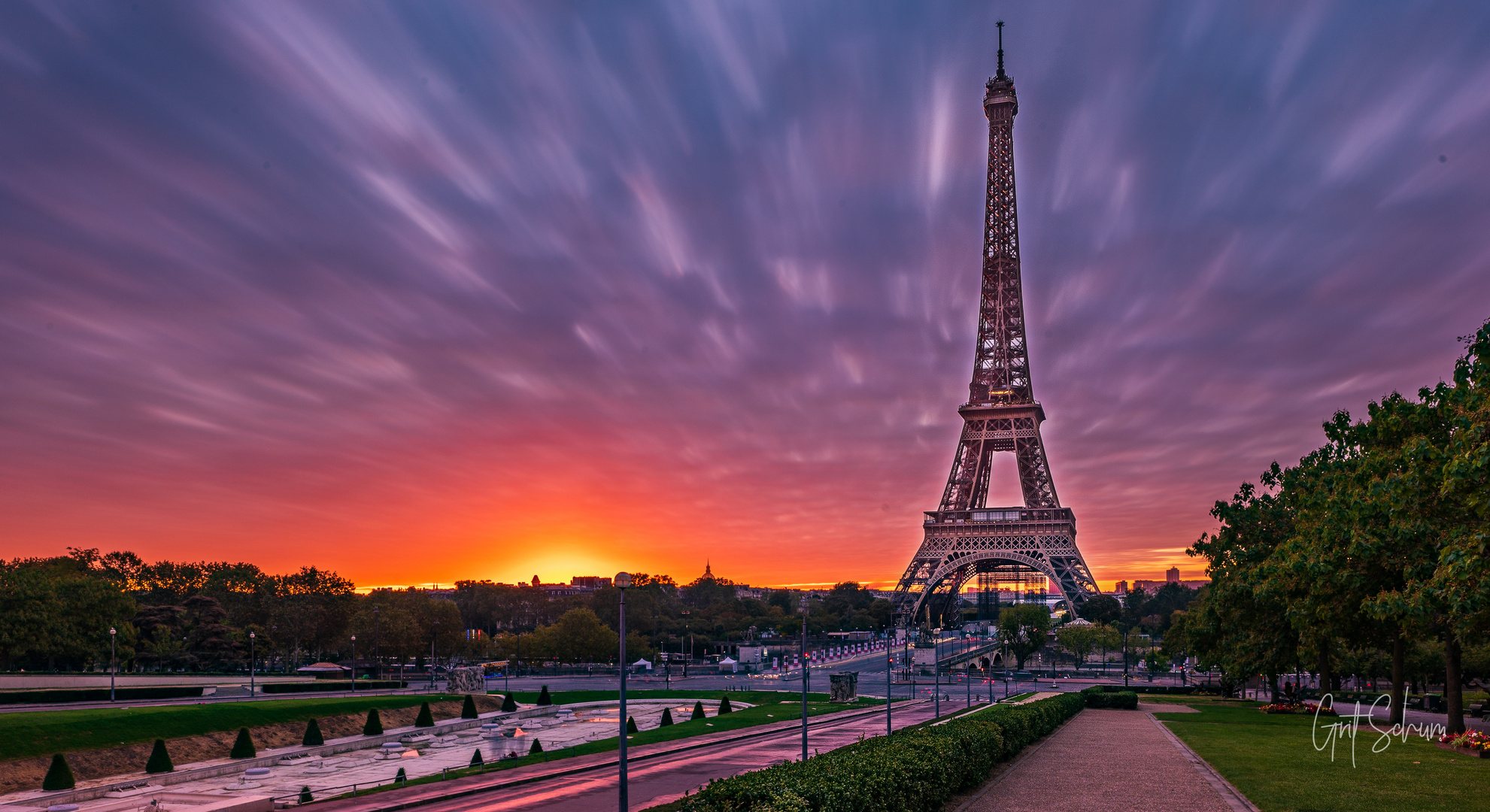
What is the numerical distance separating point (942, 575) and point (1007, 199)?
53.9 m

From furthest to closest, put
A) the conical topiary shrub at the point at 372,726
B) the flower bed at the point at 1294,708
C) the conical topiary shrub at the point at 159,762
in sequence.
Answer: the flower bed at the point at 1294,708
the conical topiary shrub at the point at 372,726
the conical topiary shrub at the point at 159,762

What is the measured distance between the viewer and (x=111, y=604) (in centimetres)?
8725

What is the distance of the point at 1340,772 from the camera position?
27672mm

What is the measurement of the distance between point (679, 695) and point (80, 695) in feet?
140

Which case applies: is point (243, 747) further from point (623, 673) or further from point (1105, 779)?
point (1105, 779)

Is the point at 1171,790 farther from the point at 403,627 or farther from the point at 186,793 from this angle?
the point at 403,627

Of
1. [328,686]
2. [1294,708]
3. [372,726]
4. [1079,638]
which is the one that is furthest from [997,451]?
[372,726]

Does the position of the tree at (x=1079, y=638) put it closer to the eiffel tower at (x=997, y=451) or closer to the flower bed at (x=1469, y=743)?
the eiffel tower at (x=997, y=451)

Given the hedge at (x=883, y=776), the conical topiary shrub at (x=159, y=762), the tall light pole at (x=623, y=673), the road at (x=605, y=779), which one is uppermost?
the tall light pole at (x=623, y=673)

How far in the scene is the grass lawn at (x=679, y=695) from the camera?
73.7 meters

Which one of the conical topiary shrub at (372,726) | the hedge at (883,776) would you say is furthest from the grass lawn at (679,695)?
the hedge at (883,776)

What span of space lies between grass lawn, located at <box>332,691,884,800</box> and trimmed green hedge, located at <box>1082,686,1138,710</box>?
15251mm

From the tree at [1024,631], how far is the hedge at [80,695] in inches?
4337

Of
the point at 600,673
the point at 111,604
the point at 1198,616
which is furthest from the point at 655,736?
the point at 600,673
